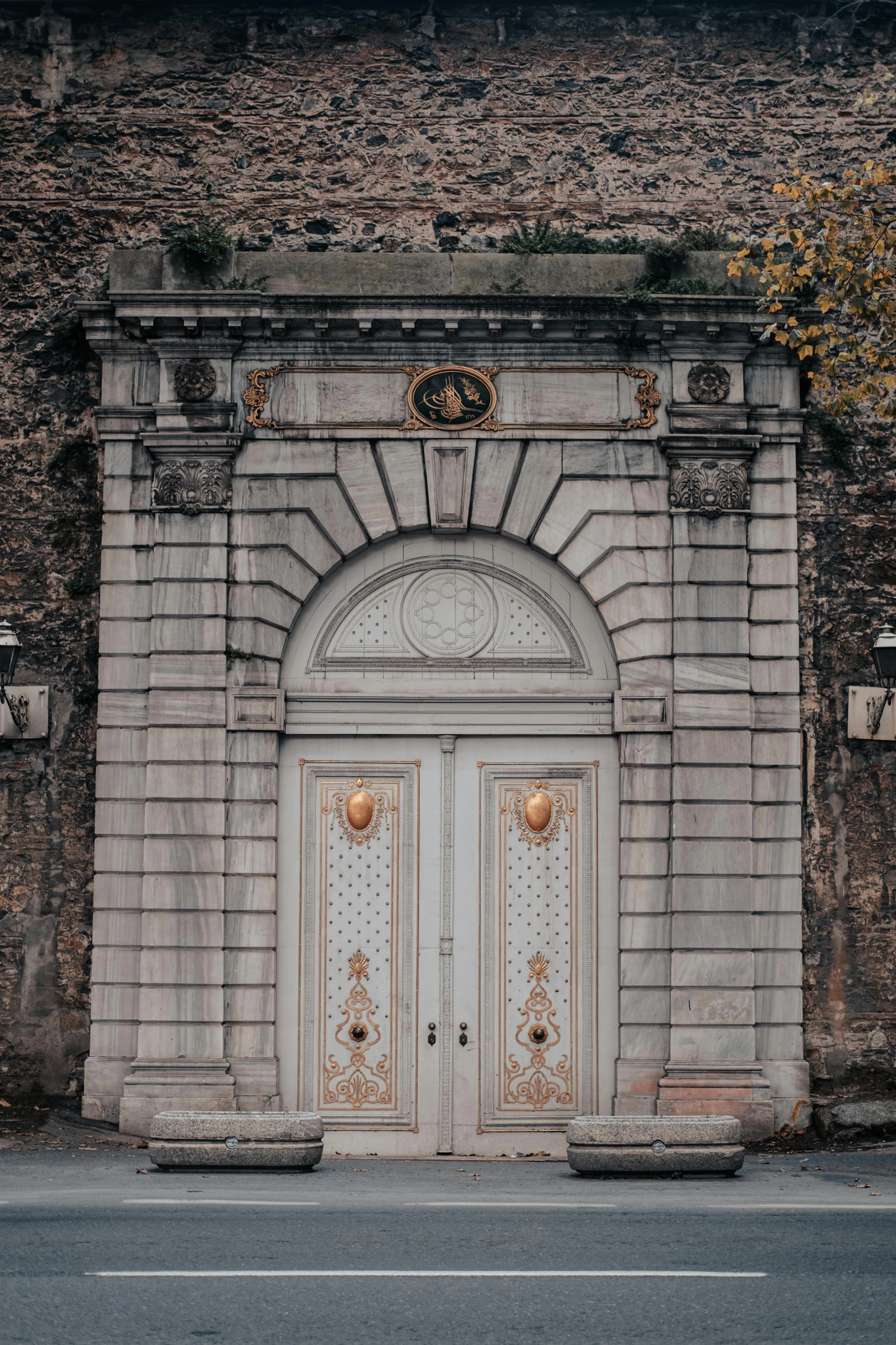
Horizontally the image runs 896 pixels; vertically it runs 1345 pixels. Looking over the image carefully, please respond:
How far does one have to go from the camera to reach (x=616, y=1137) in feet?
39.6

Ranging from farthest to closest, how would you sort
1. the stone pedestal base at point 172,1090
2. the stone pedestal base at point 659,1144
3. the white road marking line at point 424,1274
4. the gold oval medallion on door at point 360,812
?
the gold oval medallion on door at point 360,812 < the stone pedestal base at point 172,1090 < the stone pedestal base at point 659,1144 < the white road marking line at point 424,1274

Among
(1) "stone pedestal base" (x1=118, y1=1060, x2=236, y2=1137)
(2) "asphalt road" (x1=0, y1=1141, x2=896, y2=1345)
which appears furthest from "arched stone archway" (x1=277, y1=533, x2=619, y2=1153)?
(2) "asphalt road" (x1=0, y1=1141, x2=896, y2=1345)

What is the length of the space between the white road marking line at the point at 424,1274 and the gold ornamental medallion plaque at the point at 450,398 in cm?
815

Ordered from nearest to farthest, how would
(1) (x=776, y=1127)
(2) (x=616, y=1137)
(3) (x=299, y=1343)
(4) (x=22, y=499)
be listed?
(3) (x=299, y=1343)
(2) (x=616, y=1137)
(1) (x=776, y=1127)
(4) (x=22, y=499)

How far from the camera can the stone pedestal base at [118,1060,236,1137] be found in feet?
45.5

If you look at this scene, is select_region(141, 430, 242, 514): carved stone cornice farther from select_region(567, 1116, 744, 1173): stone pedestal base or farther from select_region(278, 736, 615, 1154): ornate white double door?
select_region(567, 1116, 744, 1173): stone pedestal base

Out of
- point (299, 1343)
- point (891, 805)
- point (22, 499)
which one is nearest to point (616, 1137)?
point (891, 805)

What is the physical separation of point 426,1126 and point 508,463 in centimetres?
561

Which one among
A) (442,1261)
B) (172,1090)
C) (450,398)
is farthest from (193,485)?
(442,1261)

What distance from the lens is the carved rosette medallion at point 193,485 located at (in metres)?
14.6

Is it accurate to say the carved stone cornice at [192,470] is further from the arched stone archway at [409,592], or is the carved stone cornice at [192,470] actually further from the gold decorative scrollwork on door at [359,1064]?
the gold decorative scrollwork on door at [359,1064]

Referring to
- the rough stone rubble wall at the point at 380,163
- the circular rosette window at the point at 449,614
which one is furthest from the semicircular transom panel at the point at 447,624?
the rough stone rubble wall at the point at 380,163

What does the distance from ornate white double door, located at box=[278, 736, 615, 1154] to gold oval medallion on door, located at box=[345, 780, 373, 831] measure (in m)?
0.01

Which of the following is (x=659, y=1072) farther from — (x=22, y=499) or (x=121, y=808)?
(x=22, y=499)
